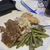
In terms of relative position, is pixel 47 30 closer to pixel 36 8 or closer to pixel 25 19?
pixel 25 19

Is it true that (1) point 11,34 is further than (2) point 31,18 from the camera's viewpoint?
No

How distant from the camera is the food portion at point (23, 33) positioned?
0.81 meters

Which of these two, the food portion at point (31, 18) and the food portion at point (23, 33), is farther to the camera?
the food portion at point (31, 18)

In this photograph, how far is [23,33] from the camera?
0.84 meters

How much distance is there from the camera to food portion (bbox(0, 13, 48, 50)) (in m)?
0.81

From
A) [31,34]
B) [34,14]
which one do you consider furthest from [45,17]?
[31,34]

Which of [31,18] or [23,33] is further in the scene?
[31,18]

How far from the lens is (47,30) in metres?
0.88

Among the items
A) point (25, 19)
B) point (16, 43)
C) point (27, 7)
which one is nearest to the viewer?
point (16, 43)

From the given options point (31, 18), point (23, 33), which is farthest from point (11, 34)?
point (31, 18)

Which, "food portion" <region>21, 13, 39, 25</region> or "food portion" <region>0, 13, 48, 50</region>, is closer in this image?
"food portion" <region>0, 13, 48, 50</region>

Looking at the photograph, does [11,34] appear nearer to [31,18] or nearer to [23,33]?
[23,33]

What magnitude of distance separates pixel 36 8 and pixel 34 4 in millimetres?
46

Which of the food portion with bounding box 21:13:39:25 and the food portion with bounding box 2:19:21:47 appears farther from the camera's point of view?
the food portion with bounding box 21:13:39:25
